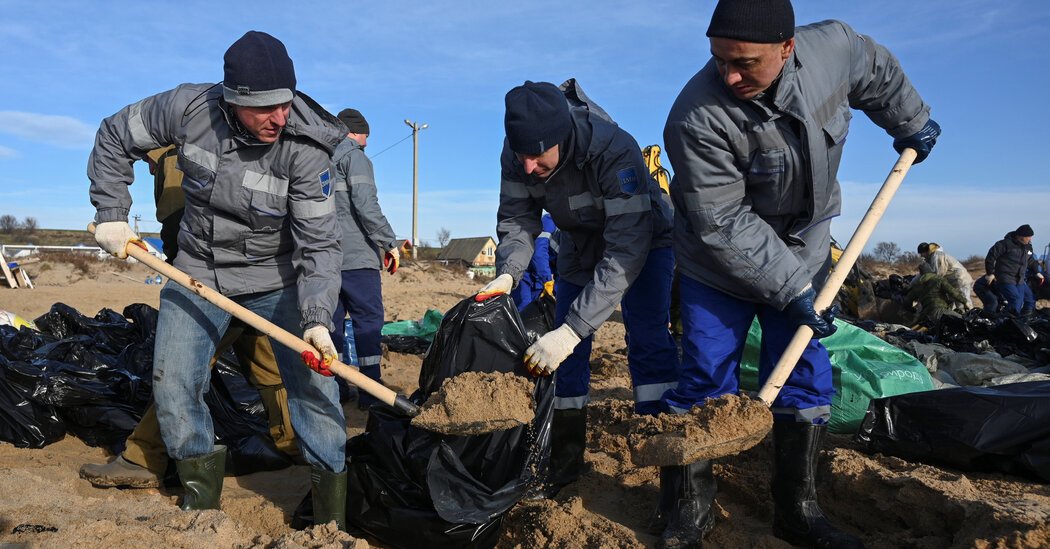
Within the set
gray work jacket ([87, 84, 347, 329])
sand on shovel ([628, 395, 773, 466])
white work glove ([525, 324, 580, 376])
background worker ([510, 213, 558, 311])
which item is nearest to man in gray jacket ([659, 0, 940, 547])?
sand on shovel ([628, 395, 773, 466])

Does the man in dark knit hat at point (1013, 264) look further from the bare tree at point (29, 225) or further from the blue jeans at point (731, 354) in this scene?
the bare tree at point (29, 225)

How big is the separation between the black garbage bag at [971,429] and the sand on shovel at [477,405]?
1.59 m

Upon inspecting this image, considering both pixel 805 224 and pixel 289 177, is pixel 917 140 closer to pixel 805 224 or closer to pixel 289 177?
pixel 805 224

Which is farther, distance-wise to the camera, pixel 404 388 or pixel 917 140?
pixel 404 388

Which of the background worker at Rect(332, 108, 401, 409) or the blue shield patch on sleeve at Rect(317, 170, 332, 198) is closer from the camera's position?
the blue shield patch on sleeve at Rect(317, 170, 332, 198)

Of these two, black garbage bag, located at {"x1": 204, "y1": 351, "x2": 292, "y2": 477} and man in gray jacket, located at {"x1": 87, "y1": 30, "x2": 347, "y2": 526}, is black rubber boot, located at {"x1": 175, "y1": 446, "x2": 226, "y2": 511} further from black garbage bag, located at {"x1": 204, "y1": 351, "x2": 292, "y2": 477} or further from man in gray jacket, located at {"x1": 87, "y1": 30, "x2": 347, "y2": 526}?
black garbage bag, located at {"x1": 204, "y1": 351, "x2": 292, "y2": 477}

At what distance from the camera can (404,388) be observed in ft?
17.9

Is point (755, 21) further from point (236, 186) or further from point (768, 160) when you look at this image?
point (236, 186)

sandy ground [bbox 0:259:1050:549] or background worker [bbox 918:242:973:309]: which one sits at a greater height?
background worker [bbox 918:242:973:309]

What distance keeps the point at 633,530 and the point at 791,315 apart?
0.95 meters

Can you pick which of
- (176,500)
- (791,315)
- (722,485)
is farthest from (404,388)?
(791,315)

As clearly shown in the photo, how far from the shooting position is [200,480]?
2680mm

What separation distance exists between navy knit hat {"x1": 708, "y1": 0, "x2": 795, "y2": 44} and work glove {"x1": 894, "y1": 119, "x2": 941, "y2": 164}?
0.90 meters

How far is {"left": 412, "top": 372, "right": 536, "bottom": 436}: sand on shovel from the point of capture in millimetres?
2414
